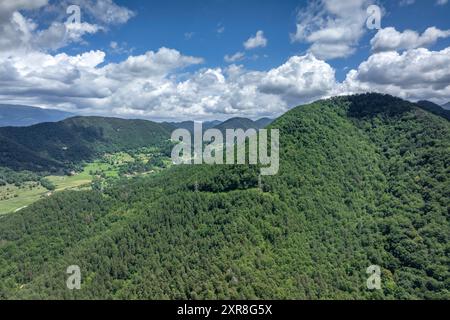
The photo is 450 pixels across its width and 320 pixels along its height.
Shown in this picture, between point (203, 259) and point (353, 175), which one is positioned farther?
point (353, 175)

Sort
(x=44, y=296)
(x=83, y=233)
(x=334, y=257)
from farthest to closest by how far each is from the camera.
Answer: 1. (x=83, y=233)
2. (x=334, y=257)
3. (x=44, y=296)

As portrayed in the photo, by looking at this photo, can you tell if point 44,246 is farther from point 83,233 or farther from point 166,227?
point 166,227
